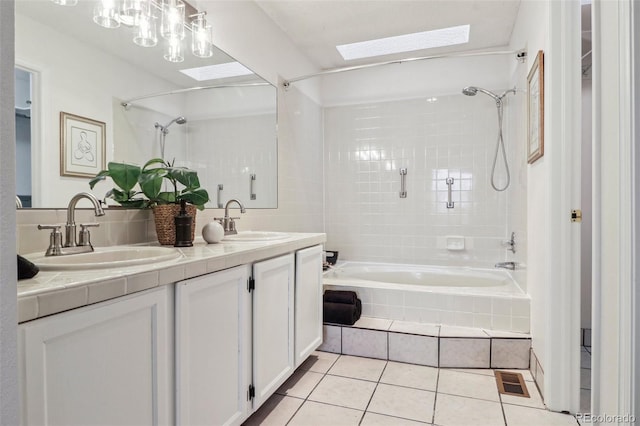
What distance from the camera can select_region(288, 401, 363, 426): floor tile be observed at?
1.69 m

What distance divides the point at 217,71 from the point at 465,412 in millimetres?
2318

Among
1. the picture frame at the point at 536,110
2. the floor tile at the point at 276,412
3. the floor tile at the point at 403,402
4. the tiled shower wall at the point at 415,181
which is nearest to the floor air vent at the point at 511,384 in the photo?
the floor tile at the point at 403,402

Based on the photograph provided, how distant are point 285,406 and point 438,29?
2.98m

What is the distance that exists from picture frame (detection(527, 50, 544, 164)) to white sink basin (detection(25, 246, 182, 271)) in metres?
1.89

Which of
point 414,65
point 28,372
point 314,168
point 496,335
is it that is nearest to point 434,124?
point 414,65

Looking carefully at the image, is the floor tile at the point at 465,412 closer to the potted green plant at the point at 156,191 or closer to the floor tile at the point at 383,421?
the floor tile at the point at 383,421

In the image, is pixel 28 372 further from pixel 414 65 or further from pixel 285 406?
pixel 414 65

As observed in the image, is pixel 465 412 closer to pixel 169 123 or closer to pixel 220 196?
pixel 220 196

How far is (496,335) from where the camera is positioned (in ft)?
7.47

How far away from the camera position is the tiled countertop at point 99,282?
2.45 ft

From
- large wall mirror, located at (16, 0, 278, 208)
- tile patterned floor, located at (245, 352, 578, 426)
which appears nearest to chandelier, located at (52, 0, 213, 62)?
large wall mirror, located at (16, 0, 278, 208)

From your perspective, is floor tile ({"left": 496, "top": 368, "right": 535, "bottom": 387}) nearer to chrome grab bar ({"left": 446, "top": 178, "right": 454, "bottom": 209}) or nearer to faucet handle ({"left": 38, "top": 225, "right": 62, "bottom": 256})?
chrome grab bar ({"left": 446, "top": 178, "right": 454, "bottom": 209})

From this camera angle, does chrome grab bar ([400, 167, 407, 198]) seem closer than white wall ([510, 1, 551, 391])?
No

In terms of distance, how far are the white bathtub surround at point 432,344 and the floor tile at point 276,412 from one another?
2.21ft
